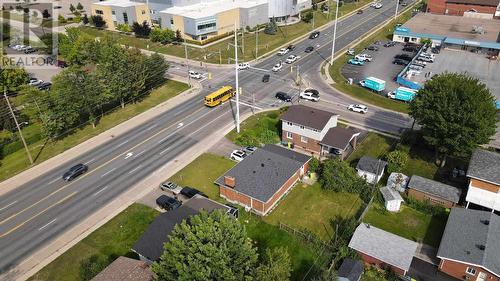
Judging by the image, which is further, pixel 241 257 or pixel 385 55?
pixel 385 55

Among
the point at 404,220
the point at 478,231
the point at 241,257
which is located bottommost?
the point at 404,220

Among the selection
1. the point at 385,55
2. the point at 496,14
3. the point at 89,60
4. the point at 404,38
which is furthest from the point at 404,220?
the point at 496,14

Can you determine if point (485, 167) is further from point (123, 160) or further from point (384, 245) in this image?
point (123, 160)

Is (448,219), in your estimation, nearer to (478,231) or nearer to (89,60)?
(478,231)

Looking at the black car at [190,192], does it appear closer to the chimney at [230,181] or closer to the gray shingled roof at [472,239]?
the chimney at [230,181]

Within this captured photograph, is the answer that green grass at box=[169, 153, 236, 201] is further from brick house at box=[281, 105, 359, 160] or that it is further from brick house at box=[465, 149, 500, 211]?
brick house at box=[465, 149, 500, 211]

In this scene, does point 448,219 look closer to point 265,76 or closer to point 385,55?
point 265,76

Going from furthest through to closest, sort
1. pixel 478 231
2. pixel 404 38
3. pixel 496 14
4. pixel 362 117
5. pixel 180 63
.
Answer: pixel 496 14
pixel 404 38
pixel 180 63
pixel 362 117
pixel 478 231

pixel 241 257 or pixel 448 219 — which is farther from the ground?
pixel 241 257

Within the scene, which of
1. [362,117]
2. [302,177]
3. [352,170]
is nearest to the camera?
[352,170]

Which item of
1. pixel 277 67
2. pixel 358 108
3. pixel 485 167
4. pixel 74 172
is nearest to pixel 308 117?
pixel 358 108
